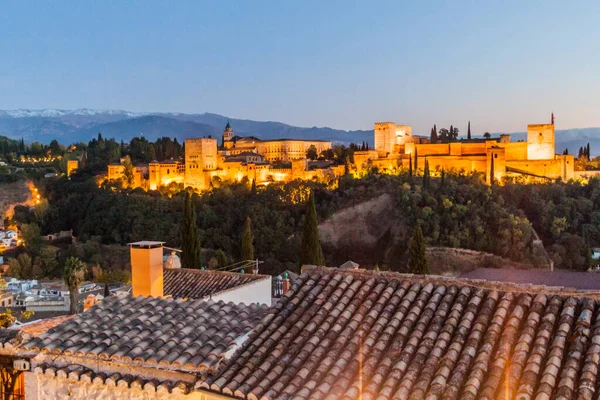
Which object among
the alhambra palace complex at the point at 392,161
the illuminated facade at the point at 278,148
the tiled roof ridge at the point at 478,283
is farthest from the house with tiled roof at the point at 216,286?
the illuminated facade at the point at 278,148

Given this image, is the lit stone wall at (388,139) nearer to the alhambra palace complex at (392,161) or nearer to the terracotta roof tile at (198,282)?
the alhambra palace complex at (392,161)

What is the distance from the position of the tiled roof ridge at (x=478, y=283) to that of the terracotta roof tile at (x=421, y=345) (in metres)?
0.01

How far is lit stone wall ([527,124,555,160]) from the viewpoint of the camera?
169ft

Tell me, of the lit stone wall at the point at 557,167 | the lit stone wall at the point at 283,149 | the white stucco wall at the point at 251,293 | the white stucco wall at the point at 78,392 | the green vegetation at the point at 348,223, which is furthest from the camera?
the lit stone wall at the point at 283,149

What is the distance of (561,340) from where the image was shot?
3.93 metres

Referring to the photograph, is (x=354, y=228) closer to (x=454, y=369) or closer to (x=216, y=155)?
(x=216, y=155)

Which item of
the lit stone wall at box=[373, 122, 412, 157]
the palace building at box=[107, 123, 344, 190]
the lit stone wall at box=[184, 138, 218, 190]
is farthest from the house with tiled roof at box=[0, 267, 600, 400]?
the lit stone wall at box=[373, 122, 412, 157]

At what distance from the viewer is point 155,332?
5148 millimetres

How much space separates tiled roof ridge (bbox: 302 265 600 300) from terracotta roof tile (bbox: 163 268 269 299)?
622 cm

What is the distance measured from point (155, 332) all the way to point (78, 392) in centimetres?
81

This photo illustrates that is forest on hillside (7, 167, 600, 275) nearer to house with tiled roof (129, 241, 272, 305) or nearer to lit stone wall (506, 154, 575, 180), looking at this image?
lit stone wall (506, 154, 575, 180)

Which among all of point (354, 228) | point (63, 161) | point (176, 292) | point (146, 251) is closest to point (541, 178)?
point (354, 228)

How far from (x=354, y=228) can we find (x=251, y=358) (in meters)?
40.9

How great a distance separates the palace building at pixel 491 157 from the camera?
161 ft
